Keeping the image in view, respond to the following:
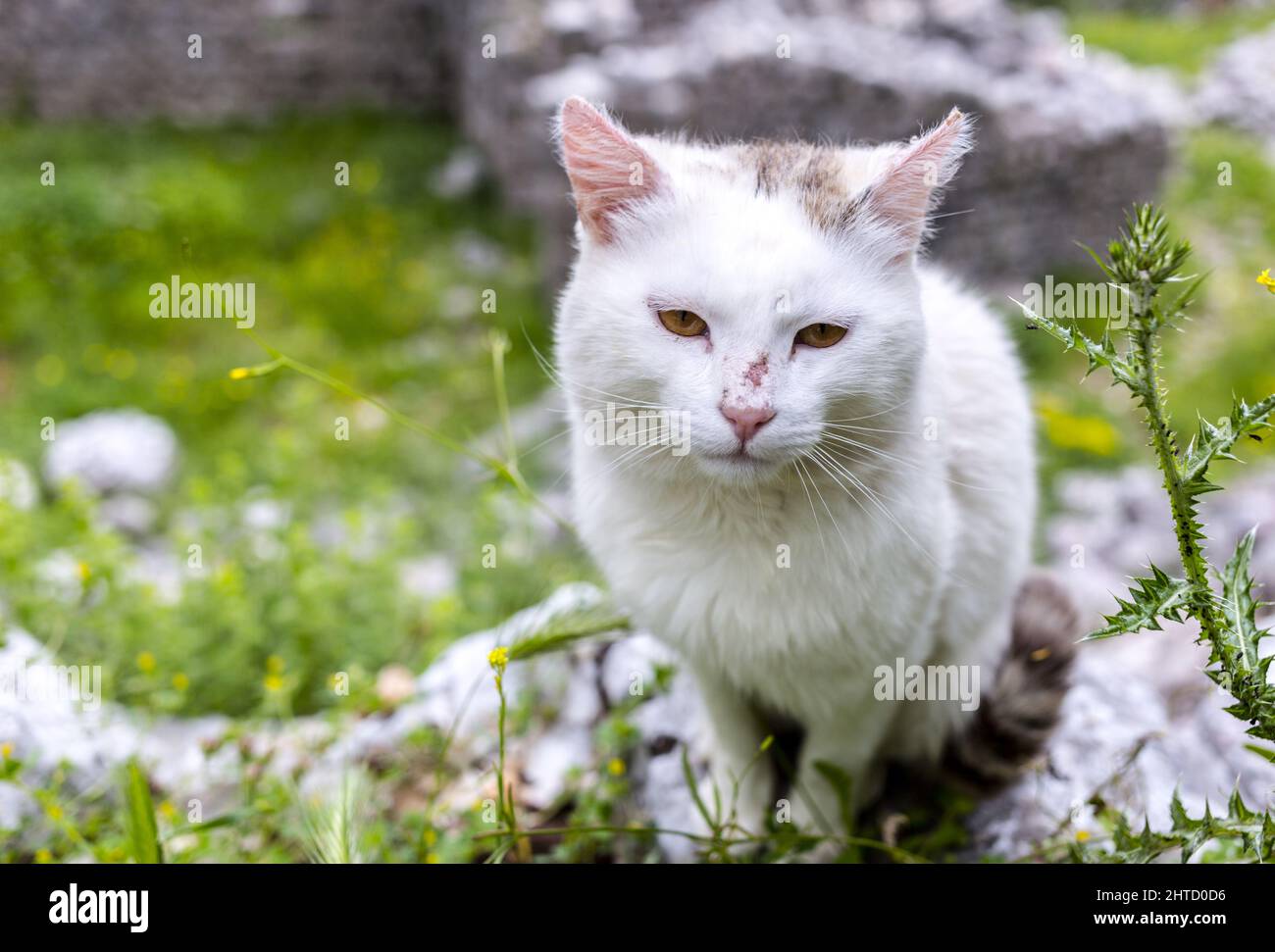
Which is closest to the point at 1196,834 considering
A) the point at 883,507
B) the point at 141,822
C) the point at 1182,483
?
the point at 1182,483

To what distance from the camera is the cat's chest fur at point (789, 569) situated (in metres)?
1.56

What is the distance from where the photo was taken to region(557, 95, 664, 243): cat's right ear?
4.65 feet

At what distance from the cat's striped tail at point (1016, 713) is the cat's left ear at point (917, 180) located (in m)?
0.99

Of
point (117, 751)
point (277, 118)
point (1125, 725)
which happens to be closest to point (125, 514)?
point (117, 751)

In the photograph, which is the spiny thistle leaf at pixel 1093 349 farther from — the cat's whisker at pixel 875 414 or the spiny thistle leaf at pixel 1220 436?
the cat's whisker at pixel 875 414

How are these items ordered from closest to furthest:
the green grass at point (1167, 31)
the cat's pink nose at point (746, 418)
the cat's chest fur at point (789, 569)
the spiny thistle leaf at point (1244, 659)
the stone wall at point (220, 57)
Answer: the spiny thistle leaf at point (1244, 659) → the cat's pink nose at point (746, 418) → the cat's chest fur at point (789, 569) → the green grass at point (1167, 31) → the stone wall at point (220, 57)

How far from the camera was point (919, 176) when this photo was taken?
142cm

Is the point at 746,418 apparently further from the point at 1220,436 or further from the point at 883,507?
the point at 1220,436

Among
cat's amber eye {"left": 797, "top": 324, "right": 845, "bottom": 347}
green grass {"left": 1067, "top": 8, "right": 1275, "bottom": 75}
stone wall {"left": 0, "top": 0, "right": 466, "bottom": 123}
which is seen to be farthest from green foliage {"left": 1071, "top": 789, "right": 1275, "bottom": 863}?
stone wall {"left": 0, "top": 0, "right": 466, "bottom": 123}

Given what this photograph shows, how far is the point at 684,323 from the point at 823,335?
0.70 ft

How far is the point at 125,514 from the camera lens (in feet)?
13.5

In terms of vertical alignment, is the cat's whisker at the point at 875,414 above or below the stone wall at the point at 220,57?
below

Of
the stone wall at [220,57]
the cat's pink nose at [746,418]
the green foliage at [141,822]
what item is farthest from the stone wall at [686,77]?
the green foliage at [141,822]

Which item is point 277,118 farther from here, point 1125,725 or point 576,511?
point 1125,725
